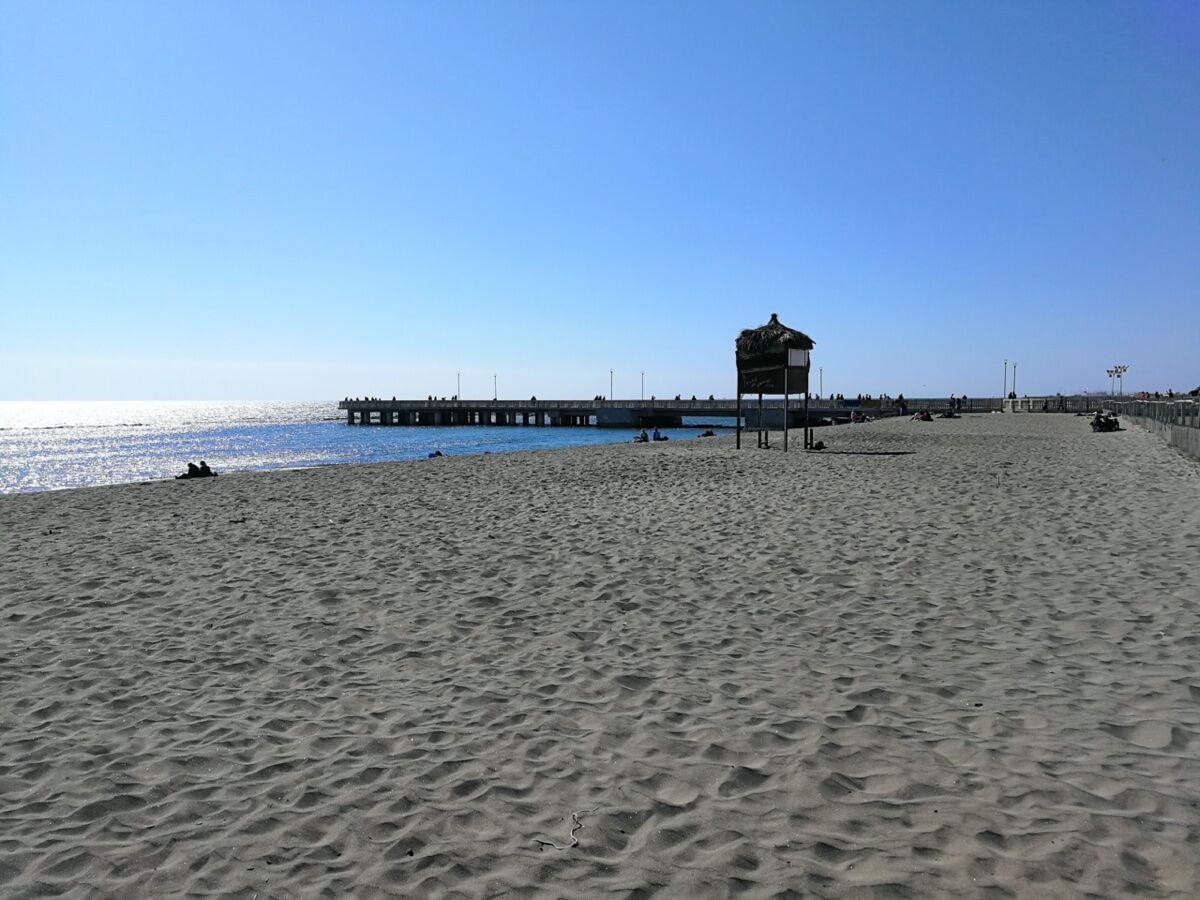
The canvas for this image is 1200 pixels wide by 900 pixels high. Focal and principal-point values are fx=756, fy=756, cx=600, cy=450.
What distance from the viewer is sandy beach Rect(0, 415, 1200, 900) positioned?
2832mm

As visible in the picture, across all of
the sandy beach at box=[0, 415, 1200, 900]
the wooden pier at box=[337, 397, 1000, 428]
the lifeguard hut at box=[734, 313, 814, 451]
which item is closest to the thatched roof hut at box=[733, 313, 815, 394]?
the lifeguard hut at box=[734, 313, 814, 451]

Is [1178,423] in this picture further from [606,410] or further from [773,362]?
[606,410]

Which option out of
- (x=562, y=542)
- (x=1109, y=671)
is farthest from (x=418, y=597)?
(x=1109, y=671)

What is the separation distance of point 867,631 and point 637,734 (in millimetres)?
2341

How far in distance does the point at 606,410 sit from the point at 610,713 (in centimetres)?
8422

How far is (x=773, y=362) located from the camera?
2303 cm

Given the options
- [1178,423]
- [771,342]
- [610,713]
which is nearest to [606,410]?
[771,342]

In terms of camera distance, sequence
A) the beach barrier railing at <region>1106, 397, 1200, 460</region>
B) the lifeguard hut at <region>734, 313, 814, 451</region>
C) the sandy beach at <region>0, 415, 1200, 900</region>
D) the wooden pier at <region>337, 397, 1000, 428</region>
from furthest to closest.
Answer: the wooden pier at <region>337, 397, 1000, 428</region> → the lifeguard hut at <region>734, 313, 814, 451</region> → the beach barrier railing at <region>1106, 397, 1200, 460</region> → the sandy beach at <region>0, 415, 1200, 900</region>

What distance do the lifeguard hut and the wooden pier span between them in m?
35.4

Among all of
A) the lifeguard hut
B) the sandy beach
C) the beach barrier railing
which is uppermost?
the lifeguard hut

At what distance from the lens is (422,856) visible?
2885mm

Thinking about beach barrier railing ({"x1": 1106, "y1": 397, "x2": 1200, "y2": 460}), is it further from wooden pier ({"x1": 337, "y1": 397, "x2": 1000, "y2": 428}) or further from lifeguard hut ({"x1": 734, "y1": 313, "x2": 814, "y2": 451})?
wooden pier ({"x1": 337, "y1": 397, "x2": 1000, "y2": 428})

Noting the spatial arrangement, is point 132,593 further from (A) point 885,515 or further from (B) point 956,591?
(A) point 885,515

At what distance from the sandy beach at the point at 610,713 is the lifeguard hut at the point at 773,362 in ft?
43.7
